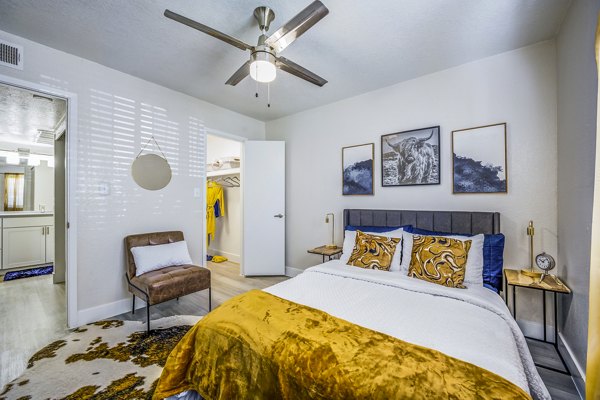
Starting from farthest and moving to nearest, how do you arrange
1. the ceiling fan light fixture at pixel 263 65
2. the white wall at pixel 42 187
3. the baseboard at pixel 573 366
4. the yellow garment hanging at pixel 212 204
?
the white wall at pixel 42 187
the yellow garment hanging at pixel 212 204
the ceiling fan light fixture at pixel 263 65
the baseboard at pixel 573 366

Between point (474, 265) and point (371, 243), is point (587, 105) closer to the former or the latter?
point (474, 265)

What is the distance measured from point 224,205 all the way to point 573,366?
5115 millimetres

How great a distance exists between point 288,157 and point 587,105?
331 centimetres

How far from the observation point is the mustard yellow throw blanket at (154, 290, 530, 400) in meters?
0.92

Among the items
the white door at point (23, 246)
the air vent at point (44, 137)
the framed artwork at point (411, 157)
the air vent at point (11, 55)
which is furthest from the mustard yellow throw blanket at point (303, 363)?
the air vent at point (44, 137)

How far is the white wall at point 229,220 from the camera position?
508cm

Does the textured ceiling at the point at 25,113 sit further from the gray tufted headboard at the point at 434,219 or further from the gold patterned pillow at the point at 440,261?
the gold patterned pillow at the point at 440,261

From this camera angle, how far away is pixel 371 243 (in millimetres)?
2512

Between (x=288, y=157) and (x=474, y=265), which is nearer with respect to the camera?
(x=474, y=265)

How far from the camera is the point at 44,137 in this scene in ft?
15.3

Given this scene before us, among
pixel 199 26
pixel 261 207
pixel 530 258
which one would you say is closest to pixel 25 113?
pixel 261 207

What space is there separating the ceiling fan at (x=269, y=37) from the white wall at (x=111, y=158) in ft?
5.34

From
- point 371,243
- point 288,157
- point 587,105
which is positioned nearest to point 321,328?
point 371,243

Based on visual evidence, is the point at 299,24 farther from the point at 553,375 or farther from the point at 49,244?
the point at 49,244
